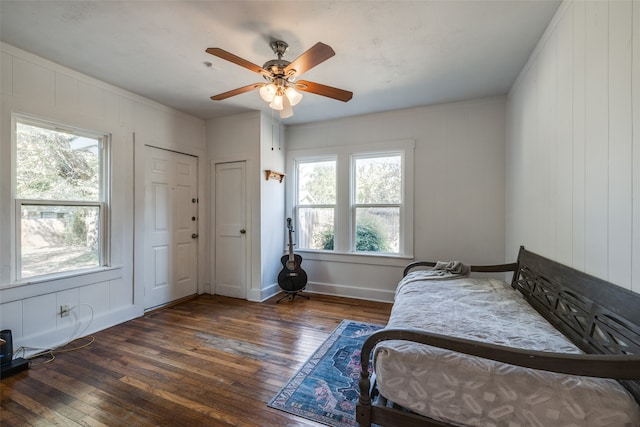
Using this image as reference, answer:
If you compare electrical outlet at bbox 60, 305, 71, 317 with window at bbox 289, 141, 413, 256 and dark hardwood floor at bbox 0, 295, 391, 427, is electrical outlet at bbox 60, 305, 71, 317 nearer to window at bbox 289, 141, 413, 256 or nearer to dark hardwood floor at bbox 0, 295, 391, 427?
dark hardwood floor at bbox 0, 295, 391, 427

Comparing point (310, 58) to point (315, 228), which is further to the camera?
point (315, 228)

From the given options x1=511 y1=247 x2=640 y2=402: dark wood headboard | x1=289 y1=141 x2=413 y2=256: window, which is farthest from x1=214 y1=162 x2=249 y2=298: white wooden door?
x1=511 y1=247 x2=640 y2=402: dark wood headboard

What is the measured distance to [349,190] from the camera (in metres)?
3.94

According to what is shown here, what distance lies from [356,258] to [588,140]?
2764 millimetres

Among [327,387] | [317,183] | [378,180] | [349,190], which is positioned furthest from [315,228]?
[327,387]

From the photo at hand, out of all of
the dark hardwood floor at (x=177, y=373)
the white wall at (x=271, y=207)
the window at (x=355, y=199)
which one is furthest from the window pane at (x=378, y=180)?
the dark hardwood floor at (x=177, y=373)

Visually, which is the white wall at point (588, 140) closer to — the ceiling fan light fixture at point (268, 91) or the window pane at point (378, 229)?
the window pane at point (378, 229)

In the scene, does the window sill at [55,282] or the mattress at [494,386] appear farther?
the window sill at [55,282]

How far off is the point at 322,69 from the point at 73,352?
3.36 metres

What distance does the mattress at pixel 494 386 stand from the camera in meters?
0.98

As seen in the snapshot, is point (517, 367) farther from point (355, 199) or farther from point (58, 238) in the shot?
point (58, 238)

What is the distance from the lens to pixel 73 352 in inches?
94.0

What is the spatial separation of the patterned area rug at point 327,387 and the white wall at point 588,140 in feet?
5.12

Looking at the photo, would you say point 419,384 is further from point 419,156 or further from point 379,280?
point 419,156
